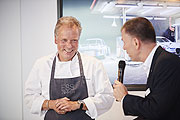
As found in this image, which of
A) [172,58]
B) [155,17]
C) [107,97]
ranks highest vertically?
[155,17]

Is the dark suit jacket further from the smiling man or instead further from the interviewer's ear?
the smiling man

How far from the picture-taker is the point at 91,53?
253 centimetres

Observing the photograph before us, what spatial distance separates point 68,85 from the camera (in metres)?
1.51

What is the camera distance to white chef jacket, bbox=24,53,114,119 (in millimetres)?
1469

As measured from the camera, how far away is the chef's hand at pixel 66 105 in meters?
1.39

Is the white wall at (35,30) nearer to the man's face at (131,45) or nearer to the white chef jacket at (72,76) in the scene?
the white chef jacket at (72,76)

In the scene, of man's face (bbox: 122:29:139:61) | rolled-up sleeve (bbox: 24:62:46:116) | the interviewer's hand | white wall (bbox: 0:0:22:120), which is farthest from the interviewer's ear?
white wall (bbox: 0:0:22:120)

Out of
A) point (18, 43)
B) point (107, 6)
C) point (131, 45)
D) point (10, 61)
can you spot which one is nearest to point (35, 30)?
point (18, 43)

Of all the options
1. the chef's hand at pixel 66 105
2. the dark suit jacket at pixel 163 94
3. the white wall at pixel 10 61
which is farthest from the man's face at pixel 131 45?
the white wall at pixel 10 61

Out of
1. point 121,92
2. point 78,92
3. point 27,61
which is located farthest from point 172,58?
point 27,61

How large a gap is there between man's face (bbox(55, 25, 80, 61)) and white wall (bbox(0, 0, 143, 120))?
0.93 m

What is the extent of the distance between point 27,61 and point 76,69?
3.62 feet

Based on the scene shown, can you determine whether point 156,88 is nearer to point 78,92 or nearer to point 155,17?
point 78,92

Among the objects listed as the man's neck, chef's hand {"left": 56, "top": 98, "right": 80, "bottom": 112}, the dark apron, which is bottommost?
chef's hand {"left": 56, "top": 98, "right": 80, "bottom": 112}
